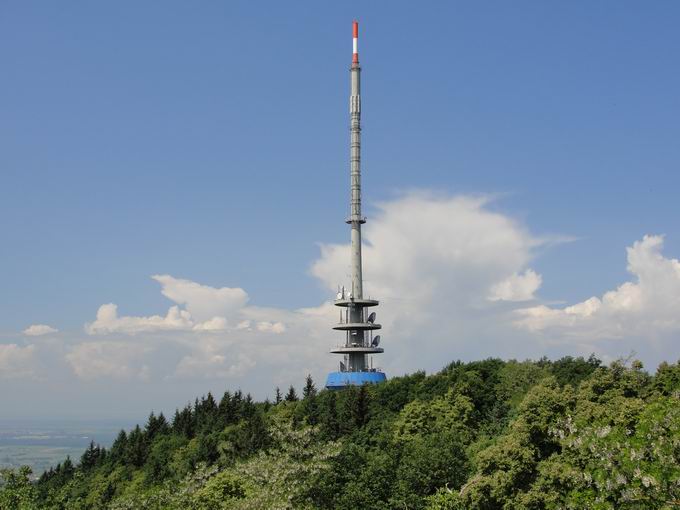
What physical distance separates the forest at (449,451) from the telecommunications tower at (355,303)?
23.0 m

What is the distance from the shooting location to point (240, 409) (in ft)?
291

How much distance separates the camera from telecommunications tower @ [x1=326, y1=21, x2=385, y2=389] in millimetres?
105750

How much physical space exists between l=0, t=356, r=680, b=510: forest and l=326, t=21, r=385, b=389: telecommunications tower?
75.6 ft

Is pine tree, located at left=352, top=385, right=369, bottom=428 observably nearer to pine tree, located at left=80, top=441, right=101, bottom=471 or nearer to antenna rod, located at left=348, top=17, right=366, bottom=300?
antenna rod, located at left=348, top=17, right=366, bottom=300

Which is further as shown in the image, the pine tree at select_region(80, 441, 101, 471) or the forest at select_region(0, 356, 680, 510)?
the pine tree at select_region(80, 441, 101, 471)

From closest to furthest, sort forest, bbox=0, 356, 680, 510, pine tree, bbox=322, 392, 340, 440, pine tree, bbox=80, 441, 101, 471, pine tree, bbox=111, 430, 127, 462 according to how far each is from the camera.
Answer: forest, bbox=0, 356, 680, 510, pine tree, bbox=322, 392, 340, 440, pine tree, bbox=111, 430, 127, 462, pine tree, bbox=80, 441, 101, 471

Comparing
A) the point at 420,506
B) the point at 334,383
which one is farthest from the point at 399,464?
the point at 334,383

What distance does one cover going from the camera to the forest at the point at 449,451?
91.4 feet

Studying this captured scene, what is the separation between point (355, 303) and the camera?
10762 centimetres

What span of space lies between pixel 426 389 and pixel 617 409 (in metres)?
28.6

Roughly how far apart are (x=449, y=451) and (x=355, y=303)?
60.3 meters

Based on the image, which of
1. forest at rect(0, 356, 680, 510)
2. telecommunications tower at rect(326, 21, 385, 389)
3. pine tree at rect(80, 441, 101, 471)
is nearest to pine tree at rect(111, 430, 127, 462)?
pine tree at rect(80, 441, 101, 471)

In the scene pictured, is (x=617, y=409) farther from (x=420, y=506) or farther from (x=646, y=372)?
(x=420, y=506)

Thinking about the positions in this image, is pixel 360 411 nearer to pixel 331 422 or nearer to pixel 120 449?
pixel 331 422
